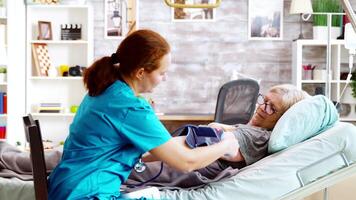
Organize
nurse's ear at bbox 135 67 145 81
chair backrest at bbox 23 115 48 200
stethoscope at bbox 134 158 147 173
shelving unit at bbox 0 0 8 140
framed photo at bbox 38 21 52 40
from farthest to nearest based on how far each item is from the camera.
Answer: framed photo at bbox 38 21 52 40 → shelving unit at bbox 0 0 8 140 → stethoscope at bbox 134 158 147 173 → nurse's ear at bbox 135 67 145 81 → chair backrest at bbox 23 115 48 200

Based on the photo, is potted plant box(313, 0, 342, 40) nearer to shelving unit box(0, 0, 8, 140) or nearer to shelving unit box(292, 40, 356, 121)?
shelving unit box(292, 40, 356, 121)

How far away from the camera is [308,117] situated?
257 cm

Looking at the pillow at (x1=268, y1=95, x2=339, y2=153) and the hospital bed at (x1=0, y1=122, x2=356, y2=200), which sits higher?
the pillow at (x1=268, y1=95, x2=339, y2=153)

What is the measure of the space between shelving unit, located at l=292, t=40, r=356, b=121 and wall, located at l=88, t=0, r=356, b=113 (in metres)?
0.08

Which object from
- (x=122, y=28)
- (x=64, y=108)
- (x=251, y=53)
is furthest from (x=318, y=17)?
(x=64, y=108)

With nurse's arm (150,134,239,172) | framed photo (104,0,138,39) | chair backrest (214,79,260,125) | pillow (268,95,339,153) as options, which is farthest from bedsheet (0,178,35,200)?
framed photo (104,0,138,39)

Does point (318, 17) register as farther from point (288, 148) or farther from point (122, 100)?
point (122, 100)

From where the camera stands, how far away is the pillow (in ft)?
8.43

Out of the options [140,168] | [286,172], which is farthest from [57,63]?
[286,172]

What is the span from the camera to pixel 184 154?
206 cm

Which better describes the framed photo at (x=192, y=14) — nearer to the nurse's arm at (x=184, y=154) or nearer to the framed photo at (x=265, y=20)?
the framed photo at (x=265, y=20)

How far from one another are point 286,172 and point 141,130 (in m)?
0.68

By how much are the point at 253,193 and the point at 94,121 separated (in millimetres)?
716

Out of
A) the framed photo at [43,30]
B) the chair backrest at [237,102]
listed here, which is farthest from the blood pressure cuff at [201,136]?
the framed photo at [43,30]
